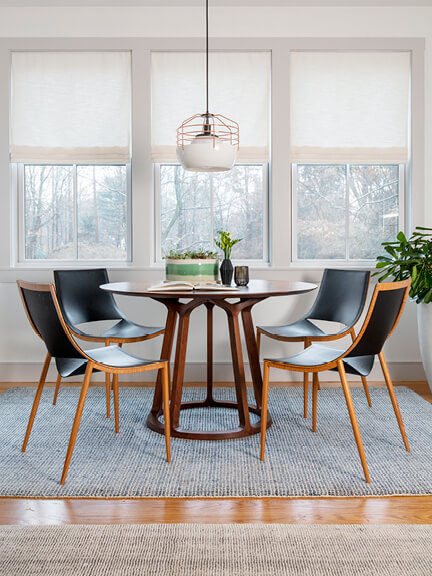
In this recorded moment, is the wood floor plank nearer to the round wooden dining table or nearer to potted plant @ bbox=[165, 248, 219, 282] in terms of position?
the round wooden dining table

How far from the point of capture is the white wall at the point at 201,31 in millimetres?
4168

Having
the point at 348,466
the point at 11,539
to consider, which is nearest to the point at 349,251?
the point at 348,466

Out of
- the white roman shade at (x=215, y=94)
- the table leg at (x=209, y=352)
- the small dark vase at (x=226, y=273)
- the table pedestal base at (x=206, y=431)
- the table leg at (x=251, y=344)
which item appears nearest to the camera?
the table pedestal base at (x=206, y=431)

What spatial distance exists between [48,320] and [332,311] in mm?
1891

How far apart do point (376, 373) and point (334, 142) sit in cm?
181

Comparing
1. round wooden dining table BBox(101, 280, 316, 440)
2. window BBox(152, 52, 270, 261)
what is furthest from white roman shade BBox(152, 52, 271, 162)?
round wooden dining table BBox(101, 280, 316, 440)

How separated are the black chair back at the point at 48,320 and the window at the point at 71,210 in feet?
5.85

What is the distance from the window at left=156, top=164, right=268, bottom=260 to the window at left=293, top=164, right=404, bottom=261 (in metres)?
0.31

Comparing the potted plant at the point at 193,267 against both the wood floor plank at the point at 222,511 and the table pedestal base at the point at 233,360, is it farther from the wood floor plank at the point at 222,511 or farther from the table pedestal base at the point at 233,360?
the wood floor plank at the point at 222,511

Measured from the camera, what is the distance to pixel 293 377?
4.28 meters

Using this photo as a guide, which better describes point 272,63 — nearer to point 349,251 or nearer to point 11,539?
point 349,251

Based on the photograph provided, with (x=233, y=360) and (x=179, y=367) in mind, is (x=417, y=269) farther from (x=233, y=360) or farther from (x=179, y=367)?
(x=179, y=367)

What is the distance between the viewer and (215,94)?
13.8ft

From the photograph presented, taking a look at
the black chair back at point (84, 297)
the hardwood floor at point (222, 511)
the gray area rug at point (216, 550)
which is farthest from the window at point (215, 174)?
the gray area rug at point (216, 550)
